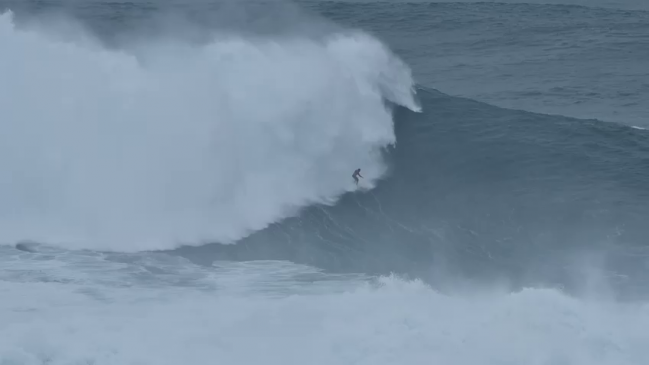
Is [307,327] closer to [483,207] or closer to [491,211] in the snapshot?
[491,211]

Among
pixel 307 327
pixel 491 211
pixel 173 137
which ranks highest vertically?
pixel 173 137

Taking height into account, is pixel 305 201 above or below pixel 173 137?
below

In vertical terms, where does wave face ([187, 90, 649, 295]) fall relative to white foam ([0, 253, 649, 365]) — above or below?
above

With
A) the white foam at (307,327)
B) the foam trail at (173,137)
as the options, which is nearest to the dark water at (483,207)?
the foam trail at (173,137)

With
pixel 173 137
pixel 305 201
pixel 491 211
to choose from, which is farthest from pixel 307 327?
pixel 173 137

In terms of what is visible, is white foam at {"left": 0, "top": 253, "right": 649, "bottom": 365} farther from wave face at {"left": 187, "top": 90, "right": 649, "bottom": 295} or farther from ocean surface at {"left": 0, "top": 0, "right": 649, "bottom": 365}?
wave face at {"left": 187, "top": 90, "right": 649, "bottom": 295}

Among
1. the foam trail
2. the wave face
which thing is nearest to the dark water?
the wave face
